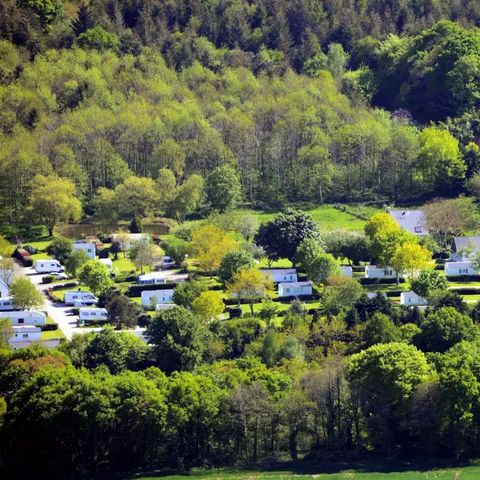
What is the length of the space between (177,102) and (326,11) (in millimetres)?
28272

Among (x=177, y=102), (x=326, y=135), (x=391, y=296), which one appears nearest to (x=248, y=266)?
(x=391, y=296)

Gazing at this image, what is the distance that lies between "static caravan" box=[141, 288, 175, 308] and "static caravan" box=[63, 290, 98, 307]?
277cm

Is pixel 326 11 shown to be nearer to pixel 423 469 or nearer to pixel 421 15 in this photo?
pixel 421 15

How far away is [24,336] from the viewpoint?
9275cm

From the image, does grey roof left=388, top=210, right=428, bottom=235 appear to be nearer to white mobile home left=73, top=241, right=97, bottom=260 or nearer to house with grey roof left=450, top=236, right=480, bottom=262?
house with grey roof left=450, top=236, right=480, bottom=262

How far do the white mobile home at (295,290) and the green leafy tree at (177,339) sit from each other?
1163cm

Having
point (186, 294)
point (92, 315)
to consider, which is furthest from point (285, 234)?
point (92, 315)

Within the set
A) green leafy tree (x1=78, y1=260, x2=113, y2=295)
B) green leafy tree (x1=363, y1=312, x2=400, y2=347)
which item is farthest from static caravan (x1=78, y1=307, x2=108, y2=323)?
green leafy tree (x1=363, y1=312, x2=400, y2=347)

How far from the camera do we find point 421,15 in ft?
526

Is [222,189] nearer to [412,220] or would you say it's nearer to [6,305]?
[412,220]

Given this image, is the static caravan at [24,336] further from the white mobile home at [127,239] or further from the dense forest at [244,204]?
the white mobile home at [127,239]

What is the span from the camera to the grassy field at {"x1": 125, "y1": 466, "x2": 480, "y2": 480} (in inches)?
2899

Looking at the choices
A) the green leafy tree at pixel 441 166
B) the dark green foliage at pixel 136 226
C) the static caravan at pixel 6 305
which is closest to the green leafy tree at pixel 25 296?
the static caravan at pixel 6 305

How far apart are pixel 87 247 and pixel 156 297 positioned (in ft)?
41.5
